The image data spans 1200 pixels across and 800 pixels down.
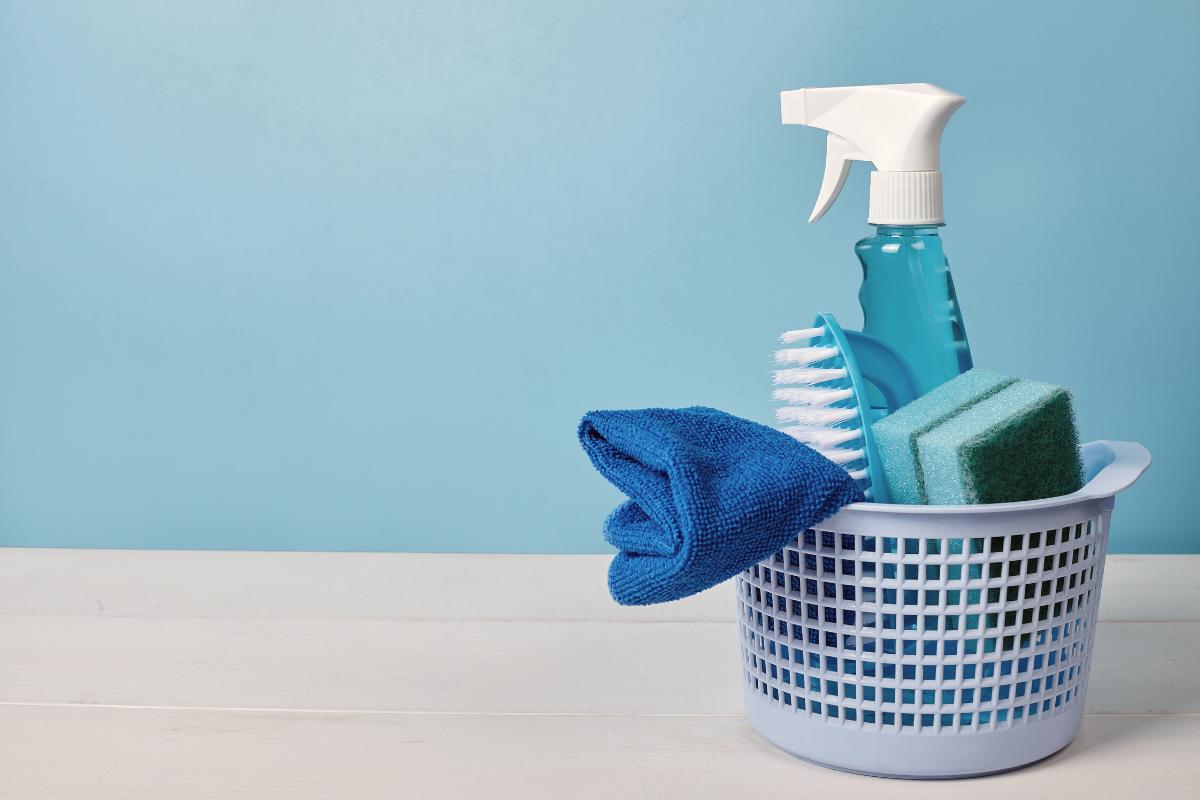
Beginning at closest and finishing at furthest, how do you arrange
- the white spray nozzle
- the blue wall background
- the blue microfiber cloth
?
the blue microfiber cloth < the white spray nozzle < the blue wall background

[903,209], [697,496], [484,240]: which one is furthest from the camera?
[484,240]

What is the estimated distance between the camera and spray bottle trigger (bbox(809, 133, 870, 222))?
0.67m

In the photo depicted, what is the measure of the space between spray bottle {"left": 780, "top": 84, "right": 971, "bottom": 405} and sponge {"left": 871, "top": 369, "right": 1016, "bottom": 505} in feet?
0.18

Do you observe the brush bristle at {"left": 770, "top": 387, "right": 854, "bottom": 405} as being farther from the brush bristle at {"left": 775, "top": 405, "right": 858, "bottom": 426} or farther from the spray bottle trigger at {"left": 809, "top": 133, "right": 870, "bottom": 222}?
the spray bottle trigger at {"left": 809, "top": 133, "right": 870, "bottom": 222}

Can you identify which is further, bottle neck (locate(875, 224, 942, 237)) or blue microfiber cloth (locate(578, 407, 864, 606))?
bottle neck (locate(875, 224, 942, 237))

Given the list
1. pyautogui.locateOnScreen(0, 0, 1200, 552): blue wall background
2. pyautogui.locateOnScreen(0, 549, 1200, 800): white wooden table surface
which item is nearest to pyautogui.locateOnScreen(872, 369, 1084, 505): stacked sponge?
pyautogui.locateOnScreen(0, 549, 1200, 800): white wooden table surface

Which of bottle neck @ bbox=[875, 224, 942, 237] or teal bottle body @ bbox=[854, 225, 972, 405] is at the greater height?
bottle neck @ bbox=[875, 224, 942, 237]

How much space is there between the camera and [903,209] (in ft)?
2.05

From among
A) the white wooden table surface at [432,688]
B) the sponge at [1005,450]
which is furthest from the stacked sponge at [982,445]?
the white wooden table surface at [432,688]

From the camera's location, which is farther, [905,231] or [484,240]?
[484,240]

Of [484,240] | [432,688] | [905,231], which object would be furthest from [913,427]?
[484,240]

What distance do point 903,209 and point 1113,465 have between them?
17 cm

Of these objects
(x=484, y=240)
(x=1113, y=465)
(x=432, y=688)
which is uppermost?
(x=484, y=240)

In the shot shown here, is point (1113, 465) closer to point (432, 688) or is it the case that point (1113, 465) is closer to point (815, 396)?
point (815, 396)
